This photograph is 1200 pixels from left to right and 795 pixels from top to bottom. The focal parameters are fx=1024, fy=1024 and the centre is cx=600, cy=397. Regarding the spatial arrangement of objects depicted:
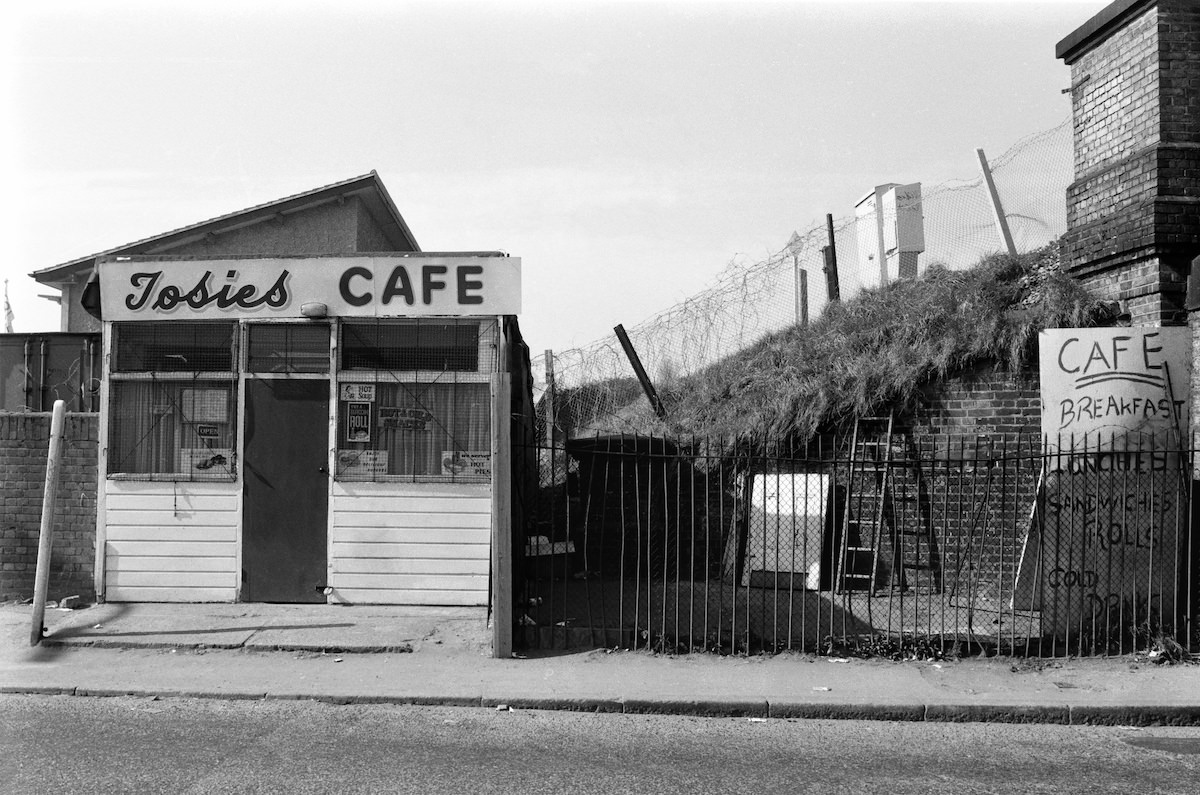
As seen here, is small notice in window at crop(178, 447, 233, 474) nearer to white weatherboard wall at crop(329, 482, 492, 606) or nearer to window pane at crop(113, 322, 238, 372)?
window pane at crop(113, 322, 238, 372)

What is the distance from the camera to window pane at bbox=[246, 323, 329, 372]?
9562 millimetres

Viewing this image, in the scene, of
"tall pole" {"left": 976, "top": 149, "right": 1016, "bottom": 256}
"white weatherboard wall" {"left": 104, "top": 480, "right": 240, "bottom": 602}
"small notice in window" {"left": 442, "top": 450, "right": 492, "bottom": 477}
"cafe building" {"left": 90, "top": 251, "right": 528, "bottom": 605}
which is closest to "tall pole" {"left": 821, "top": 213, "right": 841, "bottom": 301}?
"tall pole" {"left": 976, "top": 149, "right": 1016, "bottom": 256}

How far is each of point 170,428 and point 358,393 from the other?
1826 millimetres

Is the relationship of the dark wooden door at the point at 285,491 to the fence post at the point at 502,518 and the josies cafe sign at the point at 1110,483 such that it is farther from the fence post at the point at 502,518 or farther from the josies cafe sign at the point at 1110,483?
the josies cafe sign at the point at 1110,483

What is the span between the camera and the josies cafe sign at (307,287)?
30.8ft

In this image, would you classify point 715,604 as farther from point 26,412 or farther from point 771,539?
point 26,412

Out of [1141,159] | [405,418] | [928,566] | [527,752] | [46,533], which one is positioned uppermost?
[1141,159]

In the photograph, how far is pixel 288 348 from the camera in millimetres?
9578

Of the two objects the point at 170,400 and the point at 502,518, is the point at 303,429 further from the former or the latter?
the point at 502,518

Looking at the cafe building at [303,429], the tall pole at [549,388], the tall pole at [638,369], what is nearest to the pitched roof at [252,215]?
the tall pole at [549,388]

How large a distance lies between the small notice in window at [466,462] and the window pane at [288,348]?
142 cm

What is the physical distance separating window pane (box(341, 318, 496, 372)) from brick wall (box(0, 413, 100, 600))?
8.45 ft

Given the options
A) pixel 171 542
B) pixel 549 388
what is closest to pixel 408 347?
pixel 171 542

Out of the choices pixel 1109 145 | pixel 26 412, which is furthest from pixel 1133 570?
pixel 26 412
